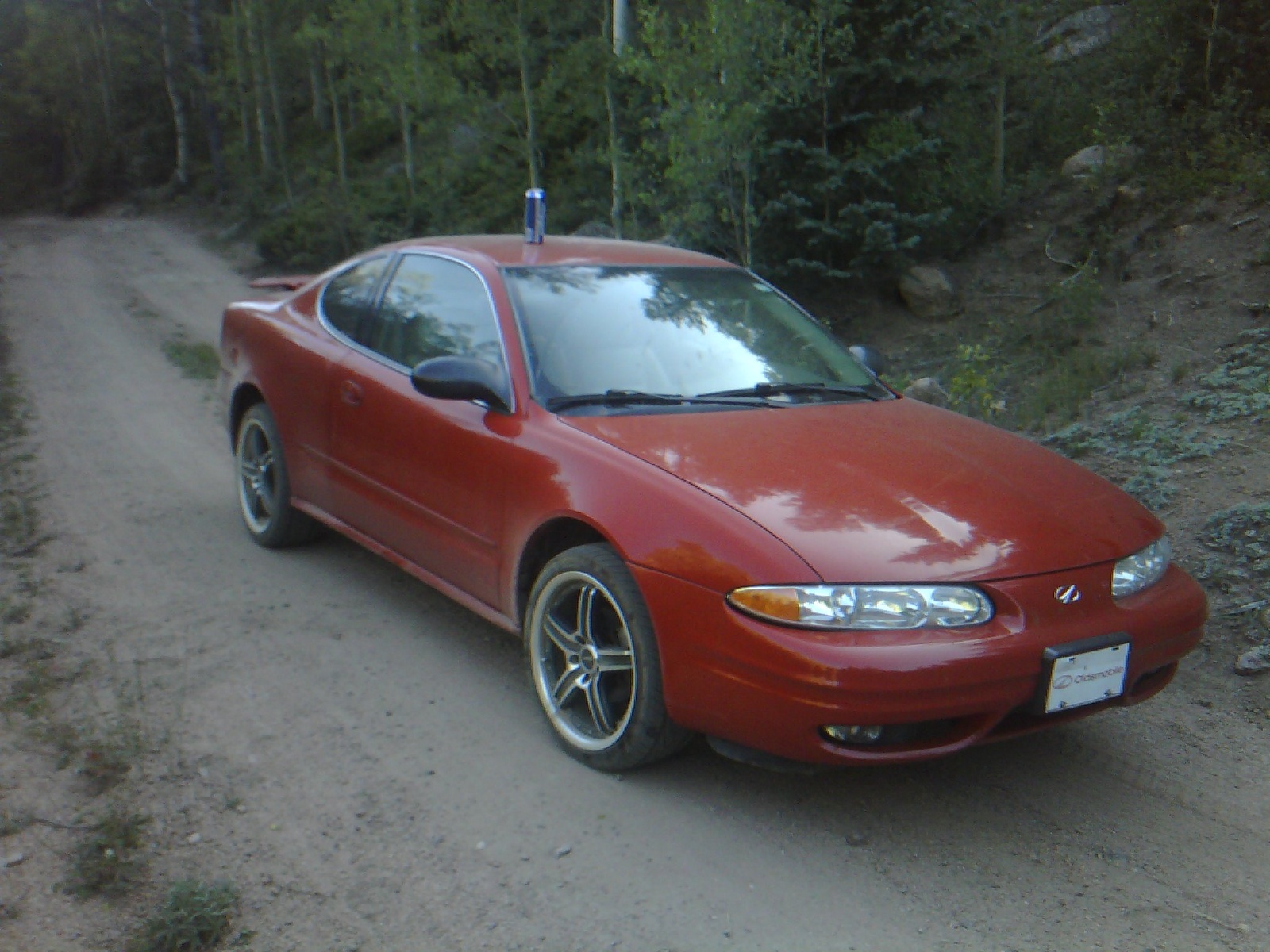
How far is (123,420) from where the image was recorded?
30.0 ft

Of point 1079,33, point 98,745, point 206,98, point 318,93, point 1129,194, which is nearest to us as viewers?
point 98,745

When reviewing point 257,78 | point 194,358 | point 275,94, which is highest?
point 257,78

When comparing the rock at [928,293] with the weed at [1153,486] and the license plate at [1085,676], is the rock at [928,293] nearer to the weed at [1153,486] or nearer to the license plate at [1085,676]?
the weed at [1153,486]

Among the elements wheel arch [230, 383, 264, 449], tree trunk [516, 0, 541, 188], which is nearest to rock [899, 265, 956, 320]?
wheel arch [230, 383, 264, 449]

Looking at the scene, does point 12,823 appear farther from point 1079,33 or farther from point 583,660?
point 1079,33

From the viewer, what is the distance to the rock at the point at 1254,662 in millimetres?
4496

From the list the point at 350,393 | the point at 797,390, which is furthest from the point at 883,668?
the point at 350,393

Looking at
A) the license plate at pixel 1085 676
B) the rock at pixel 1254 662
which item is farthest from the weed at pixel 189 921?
the rock at pixel 1254 662

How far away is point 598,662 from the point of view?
3773 millimetres

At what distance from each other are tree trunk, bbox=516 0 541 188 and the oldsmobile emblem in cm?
1662

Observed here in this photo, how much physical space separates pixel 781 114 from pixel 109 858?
8.78 metres

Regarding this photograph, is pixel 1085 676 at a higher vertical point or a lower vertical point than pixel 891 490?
lower

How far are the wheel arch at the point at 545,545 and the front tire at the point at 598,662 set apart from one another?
0.11 metres

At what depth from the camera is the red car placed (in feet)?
10.6
